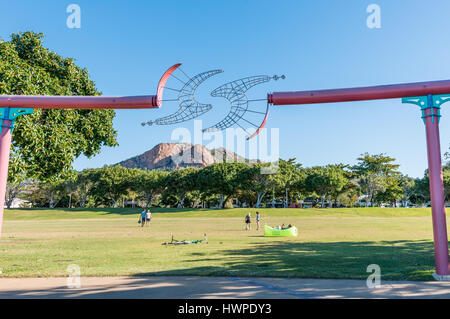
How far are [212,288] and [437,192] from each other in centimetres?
628

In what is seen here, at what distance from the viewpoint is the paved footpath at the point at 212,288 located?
22.1ft

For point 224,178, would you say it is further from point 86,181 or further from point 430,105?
point 430,105

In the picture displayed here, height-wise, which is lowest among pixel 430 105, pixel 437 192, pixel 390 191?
pixel 437 192

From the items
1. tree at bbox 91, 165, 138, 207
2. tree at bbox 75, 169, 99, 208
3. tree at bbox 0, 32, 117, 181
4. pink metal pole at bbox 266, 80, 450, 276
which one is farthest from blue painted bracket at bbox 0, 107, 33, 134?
tree at bbox 75, 169, 99, 208

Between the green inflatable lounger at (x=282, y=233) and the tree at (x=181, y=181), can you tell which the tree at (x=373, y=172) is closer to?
the tree at (x=181, y=181)

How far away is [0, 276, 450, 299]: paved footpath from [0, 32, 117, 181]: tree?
8.81 metres

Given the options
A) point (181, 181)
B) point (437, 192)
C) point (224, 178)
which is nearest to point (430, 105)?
point (437, 192)

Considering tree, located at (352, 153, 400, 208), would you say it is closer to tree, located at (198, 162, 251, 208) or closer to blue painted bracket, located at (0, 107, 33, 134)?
tree, located at (198, 162, 251, 208)

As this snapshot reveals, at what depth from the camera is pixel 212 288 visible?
7.43 metres
